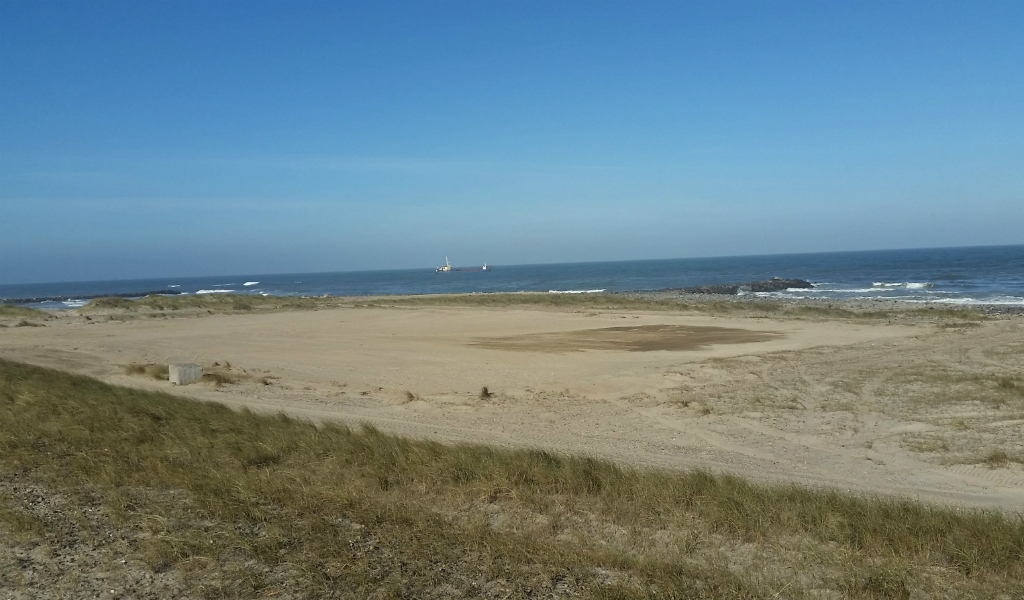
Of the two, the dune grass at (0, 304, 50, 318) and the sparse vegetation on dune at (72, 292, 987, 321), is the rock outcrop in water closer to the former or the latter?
the sparse vegetation on dune at (72, 292, 987, 321)

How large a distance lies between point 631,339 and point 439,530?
23.9m

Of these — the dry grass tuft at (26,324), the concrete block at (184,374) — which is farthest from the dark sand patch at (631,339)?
the dry grass tuft at (26,324)

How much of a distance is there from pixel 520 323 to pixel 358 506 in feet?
104

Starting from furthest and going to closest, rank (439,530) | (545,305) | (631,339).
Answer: (545,305) → (631,339) → (439,530)

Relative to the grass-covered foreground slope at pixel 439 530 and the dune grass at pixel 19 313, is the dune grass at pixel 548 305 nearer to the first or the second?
the dune grass at pixel 19 313

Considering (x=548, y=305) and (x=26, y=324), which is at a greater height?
(x=26, y=324)

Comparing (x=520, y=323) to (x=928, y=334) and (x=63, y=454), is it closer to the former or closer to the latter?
(x=928, y=334)

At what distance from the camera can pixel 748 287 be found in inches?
2938

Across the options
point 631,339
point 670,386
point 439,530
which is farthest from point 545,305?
point 439,530

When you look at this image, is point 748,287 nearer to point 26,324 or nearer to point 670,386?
point 670,386

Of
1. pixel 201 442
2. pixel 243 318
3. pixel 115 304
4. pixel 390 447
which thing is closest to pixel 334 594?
pixel 390 447

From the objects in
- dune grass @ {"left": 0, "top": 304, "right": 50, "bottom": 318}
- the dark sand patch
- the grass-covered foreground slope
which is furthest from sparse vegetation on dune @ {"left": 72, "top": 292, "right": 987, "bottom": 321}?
the grass-covered foreground slope

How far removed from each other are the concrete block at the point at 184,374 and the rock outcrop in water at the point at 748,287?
182ft

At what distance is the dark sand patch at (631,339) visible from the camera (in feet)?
88.8
